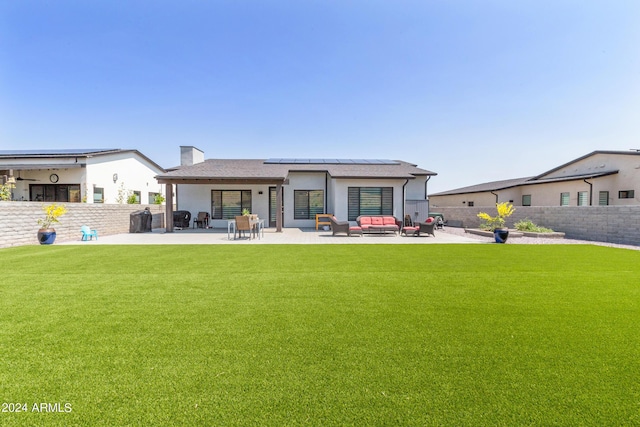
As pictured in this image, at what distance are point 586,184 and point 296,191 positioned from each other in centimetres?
1824

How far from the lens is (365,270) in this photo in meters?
6.96

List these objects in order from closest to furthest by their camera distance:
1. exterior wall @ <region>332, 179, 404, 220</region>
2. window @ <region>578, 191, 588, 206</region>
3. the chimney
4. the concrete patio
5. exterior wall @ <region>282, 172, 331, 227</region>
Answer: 1. the concrete patio
2. exterior wall @ <region>332, 179, 404, 220</region>
3. window @ <region>578, 191, 588, 206</region>
4. exterior wall @ <region>282, 172, 331, 227</region>
5. the chimney

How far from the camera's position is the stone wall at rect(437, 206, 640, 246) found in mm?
12031

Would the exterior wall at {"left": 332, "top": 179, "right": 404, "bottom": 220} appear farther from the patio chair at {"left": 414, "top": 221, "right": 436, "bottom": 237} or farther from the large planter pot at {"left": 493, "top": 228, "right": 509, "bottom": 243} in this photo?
the large planter pot at {"left": 493, "top": 228, "right": 509, "bottom": 243}

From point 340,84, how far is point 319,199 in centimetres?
715

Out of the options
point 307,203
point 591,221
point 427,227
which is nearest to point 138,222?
point 307,203

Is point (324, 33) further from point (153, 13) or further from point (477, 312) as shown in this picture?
point (477, 312)

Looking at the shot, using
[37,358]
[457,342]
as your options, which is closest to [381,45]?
[457,342]

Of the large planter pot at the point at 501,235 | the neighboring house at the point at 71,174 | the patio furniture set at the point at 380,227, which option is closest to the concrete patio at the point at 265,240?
the patio furniture set at the point at 380,227

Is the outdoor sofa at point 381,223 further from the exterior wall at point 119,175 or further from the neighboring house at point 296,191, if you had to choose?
the exterior wall at point 119,175

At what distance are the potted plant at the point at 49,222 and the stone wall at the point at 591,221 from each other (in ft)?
74.2

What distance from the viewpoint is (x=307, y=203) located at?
19078 mm

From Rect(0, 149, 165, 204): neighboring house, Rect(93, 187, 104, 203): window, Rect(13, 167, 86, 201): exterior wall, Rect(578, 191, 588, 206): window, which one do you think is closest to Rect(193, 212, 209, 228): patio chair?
Rect(0, 149, 165, 204): neighboring house

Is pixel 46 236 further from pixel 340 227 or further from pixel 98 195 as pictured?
pixel 340 227
